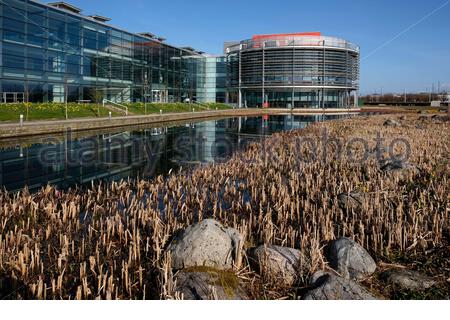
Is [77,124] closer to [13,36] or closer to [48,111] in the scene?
[48,111]

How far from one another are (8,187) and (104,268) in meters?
9.49

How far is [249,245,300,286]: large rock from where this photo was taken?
22.1 ft

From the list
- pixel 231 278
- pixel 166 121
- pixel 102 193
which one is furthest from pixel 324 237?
pixel 166 121

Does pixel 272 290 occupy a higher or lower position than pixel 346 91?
lower

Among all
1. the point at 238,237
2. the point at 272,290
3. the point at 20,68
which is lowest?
the point at 272,290

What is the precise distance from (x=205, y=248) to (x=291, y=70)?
99.8 meters

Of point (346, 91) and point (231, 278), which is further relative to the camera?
point (346, 91)

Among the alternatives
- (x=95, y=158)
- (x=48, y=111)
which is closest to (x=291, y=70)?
(x=48, y=111)

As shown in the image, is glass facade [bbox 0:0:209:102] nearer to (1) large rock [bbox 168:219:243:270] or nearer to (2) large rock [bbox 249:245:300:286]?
(1) large rock [bbox 168:219:243:270]

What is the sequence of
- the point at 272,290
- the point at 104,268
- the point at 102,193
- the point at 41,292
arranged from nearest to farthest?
the point at 41,292
the point at 272,290
the point at 104,268
the point at 102,193

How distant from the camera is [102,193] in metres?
13.1

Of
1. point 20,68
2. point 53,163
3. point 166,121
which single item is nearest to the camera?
point 53,163

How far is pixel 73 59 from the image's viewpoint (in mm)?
60906
